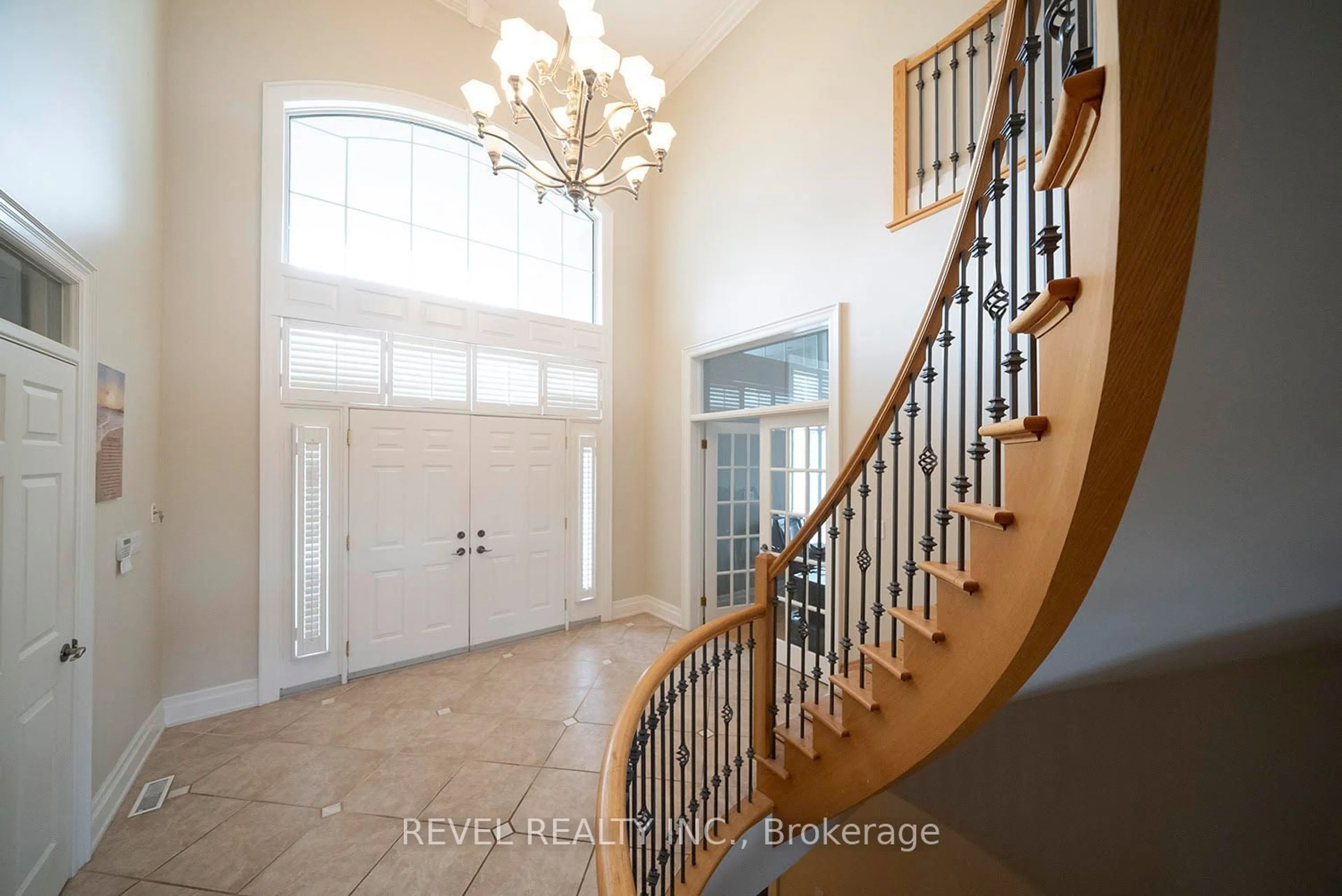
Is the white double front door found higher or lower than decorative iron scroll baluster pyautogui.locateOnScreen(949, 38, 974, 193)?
lower

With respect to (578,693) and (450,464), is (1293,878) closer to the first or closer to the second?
(578,693)

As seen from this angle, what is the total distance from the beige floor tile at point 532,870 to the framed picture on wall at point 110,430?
227 centimetres

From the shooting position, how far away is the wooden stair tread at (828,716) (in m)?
1.95

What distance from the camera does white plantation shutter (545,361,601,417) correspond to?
4336mm

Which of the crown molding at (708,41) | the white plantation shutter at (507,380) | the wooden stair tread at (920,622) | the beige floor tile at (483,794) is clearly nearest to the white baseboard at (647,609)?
the white plantation shutter at (507,380)

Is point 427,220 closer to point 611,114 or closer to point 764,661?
point 611,114

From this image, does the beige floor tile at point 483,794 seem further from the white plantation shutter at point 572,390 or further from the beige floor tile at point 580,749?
the white plantation shutter at point 572,390

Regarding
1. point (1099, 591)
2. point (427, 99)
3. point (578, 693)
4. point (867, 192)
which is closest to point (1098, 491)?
point (1099, 591)

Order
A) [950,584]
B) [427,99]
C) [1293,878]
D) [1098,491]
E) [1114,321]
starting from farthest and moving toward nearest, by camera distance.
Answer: [427,99] < [1293,878] < [950,584] < [1098,491] < [1114,321]

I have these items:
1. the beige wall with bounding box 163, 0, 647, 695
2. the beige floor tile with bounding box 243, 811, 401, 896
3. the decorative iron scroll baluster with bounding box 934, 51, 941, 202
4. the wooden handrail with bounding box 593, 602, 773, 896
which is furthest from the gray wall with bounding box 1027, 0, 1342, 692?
the beige wall with bounding box 163, 0, 647, 695

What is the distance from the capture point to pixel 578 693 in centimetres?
327

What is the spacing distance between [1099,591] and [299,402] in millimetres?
4358

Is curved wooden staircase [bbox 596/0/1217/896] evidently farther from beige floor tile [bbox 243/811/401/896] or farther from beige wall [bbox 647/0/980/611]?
beige floor tile [bbox 243/811/401/896]

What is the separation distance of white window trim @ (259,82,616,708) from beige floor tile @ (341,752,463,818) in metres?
1.28
